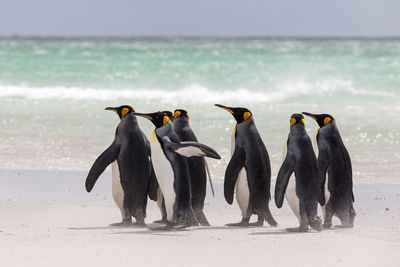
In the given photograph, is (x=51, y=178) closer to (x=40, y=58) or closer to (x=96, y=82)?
(x=96, y=82)

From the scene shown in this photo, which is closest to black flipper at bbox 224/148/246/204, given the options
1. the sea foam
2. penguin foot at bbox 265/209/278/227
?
penguin foot at bbox 265/209/278/227

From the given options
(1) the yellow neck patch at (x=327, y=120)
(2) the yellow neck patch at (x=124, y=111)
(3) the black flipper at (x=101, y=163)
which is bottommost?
(3) the black flipper at (x=101, y=163)

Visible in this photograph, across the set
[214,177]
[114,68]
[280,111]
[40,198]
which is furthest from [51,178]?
Answer: [114,68]

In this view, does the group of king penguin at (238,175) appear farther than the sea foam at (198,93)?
No

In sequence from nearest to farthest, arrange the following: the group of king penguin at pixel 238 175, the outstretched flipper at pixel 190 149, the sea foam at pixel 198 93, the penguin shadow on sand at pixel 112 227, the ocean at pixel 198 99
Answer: the outstretched flipper at pixel 190 149 → the penguin shadow on sand at pixel 112 227 → the group of king penguin at pixel 238 175 → the ocean at pixel 198 99 → the sea foam at pixel 198 93

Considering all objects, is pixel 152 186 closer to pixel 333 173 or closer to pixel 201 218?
pixel 201 218

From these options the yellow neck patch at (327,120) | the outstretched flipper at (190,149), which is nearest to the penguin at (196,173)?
the outstretched flipper at (190,149)

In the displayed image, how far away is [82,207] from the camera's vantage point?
5293 millimetres

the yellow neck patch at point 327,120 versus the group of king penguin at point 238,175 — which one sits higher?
the yellow neck patch at point 327,120

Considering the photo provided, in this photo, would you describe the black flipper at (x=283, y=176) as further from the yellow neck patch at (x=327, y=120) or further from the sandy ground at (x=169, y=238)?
the yellow neck patch at (x=327, y=120)

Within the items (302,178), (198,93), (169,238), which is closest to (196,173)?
(302,178)

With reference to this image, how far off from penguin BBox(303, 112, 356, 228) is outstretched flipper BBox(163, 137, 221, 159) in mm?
854

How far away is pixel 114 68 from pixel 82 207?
1861 centimetres

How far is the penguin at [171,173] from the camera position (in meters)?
4.64
